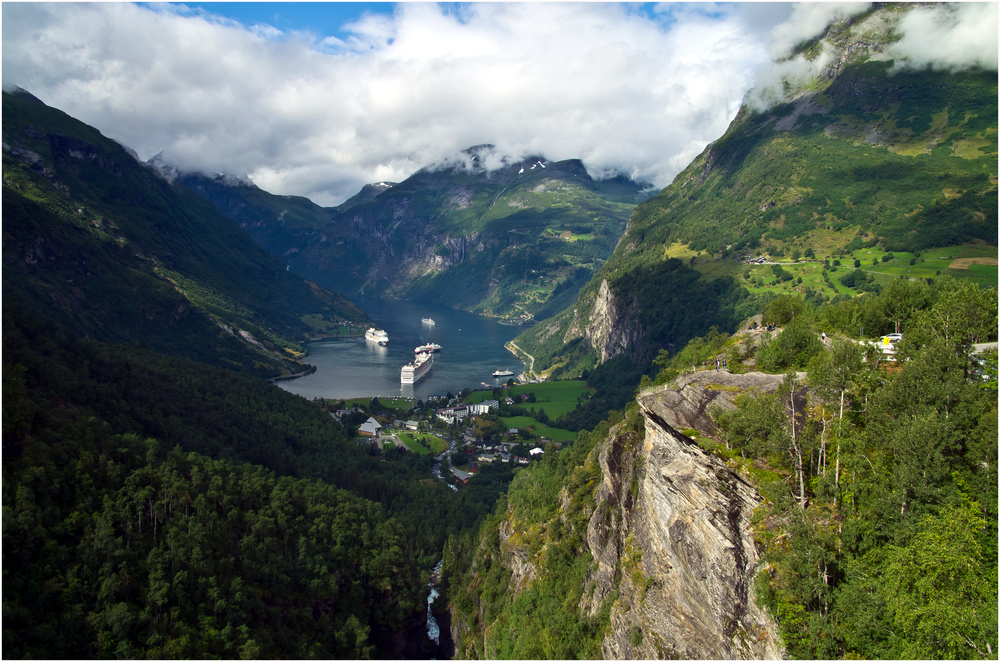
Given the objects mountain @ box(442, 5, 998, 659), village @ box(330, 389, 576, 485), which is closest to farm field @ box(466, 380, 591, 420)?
village @ box(330, 389, 576, 485)

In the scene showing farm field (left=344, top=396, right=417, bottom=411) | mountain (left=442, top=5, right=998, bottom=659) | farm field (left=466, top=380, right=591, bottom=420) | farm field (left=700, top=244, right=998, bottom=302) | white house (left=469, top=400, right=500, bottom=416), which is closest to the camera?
mountain (left=442, top=5, right=998, bottom=659)

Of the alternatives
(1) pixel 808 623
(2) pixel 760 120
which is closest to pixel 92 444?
(1) pixel 808 623

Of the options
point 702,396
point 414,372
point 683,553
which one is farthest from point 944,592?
point 414,372

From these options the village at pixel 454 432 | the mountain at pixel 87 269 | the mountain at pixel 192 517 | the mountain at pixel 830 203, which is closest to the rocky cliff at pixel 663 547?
the mountain at pixel 192 517

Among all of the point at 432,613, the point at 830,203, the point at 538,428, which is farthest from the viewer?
the point at 830,203

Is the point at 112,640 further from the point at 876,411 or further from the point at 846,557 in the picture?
the point at 876,411

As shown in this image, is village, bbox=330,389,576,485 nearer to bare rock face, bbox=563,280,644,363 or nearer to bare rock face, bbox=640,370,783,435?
bare rock face, bbox=563,280,644,363

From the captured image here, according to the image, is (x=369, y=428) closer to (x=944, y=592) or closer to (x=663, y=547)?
(x=663, y=547)
